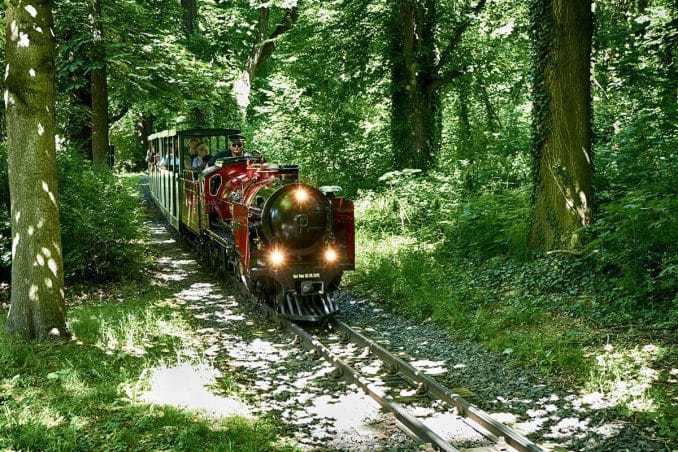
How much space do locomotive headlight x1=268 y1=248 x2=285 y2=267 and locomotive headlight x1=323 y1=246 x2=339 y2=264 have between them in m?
0.69

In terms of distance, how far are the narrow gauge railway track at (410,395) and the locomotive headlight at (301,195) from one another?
1913mm

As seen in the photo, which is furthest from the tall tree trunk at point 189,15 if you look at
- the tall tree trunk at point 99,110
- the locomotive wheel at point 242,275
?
the locomotive wheel at point 242,275

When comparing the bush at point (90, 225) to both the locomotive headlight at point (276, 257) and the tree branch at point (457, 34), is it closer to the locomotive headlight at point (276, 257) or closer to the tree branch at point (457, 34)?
the locomotive headlight at point (276, 257)

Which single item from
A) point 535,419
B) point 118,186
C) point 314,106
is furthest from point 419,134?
point 535,419

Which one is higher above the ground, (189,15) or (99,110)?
(189,15)

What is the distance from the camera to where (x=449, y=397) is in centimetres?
638

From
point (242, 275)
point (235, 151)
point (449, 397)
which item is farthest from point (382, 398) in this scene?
point (235, 151)

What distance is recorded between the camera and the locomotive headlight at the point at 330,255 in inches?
396

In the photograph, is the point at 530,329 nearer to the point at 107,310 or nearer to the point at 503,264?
the point at 503,264

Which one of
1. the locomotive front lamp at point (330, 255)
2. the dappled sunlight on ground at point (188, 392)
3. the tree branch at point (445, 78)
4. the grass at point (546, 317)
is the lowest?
the dappled sunlight on ground at point (188, 392)

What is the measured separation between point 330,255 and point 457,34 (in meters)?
9.02

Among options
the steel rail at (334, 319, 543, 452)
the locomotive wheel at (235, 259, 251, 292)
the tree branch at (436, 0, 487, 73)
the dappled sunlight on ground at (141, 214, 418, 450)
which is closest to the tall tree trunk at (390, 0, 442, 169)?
the tree branch at (436, 0, 487, 73)

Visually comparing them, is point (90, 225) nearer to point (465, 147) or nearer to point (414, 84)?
point (414, 84)

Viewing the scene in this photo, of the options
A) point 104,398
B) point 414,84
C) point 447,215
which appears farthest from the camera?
point 414,84
